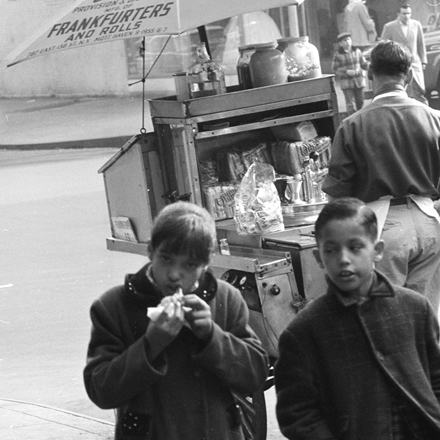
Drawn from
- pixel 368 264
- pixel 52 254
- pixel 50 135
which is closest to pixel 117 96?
pixel 50 135

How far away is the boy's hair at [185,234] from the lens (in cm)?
271

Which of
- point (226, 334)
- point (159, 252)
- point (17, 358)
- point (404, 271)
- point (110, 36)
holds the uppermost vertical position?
point (110, 36)

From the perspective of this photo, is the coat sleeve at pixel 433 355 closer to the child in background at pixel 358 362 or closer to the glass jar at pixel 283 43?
the child in background at pixel 358 362

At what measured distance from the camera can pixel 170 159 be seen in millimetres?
5090

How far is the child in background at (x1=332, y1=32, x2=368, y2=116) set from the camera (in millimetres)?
15492

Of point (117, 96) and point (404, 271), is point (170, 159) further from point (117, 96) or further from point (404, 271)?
point (117, 96)

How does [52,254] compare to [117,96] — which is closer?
[52,254]

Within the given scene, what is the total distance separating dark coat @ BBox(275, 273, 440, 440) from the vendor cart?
154cm

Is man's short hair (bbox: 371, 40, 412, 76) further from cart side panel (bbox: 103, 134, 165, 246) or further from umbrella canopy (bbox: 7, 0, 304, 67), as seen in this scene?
cart side panel (bbox: 103, 134, 165, 246)

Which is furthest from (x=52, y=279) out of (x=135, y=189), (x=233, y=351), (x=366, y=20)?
(x=366, y=20)

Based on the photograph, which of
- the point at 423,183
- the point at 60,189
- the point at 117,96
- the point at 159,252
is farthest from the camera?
the point at 117,96

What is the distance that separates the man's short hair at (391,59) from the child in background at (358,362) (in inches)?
67.5

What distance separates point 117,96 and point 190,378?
73.9 feet

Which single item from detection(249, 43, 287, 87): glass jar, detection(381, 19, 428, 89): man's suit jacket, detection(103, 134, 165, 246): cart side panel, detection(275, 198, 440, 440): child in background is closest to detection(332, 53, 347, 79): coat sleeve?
detection(381, 19, 428, 89): man's suit jacket
